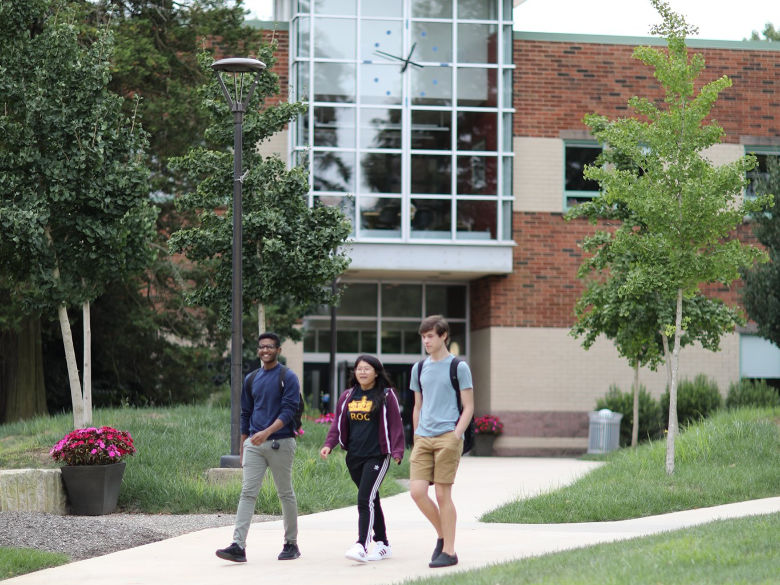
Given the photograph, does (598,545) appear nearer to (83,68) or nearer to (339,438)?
(339,438)

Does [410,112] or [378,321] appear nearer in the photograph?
[410,112]

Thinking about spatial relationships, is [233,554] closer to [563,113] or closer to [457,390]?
[457,390]

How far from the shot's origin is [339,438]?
8.96 meters

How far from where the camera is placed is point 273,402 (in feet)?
29.4

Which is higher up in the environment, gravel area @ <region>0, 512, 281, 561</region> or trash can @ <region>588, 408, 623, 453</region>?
gravel area @ <region>0, 512, 281, 561</region>

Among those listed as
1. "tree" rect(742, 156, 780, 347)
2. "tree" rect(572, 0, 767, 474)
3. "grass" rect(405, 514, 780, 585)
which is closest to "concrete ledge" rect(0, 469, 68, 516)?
"grass" rect(405, 514, 780, 585)

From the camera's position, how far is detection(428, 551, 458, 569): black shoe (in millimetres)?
8484

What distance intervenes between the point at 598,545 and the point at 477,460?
15.8 metres

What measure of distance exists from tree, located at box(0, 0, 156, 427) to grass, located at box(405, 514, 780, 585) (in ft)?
27.8

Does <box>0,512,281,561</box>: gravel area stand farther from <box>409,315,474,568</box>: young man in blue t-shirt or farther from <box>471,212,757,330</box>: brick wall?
<box>471,212,757,330</box>: brick wall

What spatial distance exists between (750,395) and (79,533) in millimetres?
19795

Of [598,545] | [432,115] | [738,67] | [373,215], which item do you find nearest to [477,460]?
[373,215]

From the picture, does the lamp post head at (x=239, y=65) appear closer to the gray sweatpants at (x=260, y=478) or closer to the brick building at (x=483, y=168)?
the gray sweatpants at (x=260, y=478)

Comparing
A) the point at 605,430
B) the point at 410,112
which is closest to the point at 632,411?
the point at 605,430
